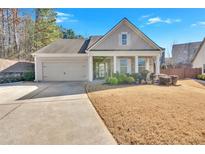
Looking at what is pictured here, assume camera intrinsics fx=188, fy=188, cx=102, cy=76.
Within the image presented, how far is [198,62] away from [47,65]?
19.7 meters

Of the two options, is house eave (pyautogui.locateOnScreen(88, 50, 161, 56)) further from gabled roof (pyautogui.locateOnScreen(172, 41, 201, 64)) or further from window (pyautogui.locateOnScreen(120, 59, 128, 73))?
gabled roof (pyautogui.locateOnScreen(172, 41, 201, 64))

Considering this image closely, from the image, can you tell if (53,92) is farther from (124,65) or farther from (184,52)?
(184,52)

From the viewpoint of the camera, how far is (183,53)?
38.2 m

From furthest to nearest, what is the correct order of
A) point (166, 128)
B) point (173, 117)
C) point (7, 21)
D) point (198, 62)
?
point (7, 21), point (198, 62), point (173, 117), point (166, 128)

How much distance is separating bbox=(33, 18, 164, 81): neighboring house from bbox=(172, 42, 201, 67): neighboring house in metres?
19.2

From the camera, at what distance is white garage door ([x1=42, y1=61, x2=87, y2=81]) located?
18.7m

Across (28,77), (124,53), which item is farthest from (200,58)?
(28,77)

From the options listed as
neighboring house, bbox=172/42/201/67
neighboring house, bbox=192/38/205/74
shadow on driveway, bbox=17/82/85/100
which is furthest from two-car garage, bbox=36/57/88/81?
neighboring house, bbox=172/42/201/67

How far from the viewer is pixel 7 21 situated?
28.4m

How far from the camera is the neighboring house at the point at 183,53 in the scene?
3622 centimetres

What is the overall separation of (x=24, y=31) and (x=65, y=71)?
18029 millimetres

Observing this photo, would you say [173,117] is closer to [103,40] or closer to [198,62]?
[103,40]

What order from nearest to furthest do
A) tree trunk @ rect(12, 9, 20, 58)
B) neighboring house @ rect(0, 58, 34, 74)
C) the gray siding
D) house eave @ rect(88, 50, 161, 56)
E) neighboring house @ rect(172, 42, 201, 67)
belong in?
house eave @ rect(88, 50, 161, 56) → the gray siding → neighboring house @ rect(0, 58, 34, 74) → tree trunk @ rect(12, 9, 20, 58) → neighboring house @ rect(172, 42, 201, 67)
